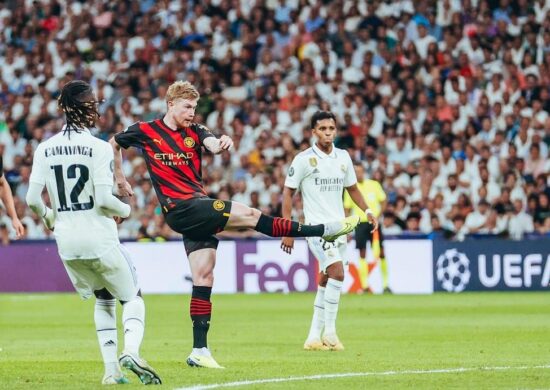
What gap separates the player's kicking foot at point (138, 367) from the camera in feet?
31.4

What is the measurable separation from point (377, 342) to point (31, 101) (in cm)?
1809

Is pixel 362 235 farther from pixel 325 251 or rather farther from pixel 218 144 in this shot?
pixel 218 144

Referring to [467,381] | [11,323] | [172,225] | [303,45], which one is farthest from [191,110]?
[303,45]

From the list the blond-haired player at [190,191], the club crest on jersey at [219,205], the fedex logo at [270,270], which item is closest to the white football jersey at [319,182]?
the blond-haired player at [190,191]

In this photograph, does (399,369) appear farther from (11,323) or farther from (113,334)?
(11,323)

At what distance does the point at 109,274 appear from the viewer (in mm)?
9641

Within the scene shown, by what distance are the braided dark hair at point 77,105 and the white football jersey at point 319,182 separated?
15.1ft

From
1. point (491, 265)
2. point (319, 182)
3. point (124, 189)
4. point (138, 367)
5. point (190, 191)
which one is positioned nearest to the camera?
point (138, 367)

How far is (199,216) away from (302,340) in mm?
4377

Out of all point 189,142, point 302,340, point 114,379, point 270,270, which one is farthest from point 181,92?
point 270,270

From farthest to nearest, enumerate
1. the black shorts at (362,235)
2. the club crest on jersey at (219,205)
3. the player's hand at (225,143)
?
the black shorts at (362,235), the club crest on jersey at (219,205), the player's hand at (225,143)

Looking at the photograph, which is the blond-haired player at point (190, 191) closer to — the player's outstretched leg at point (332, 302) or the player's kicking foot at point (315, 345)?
the player's kicking foot at point (315, 345)

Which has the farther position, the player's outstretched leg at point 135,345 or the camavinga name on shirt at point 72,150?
the player's outstretched leg at point 135,345

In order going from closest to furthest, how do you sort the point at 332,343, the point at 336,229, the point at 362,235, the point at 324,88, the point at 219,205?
the point at 219,205 → the point at 336,229 → the point at 332,343 → the point at 362,235 → the point at 324,88
